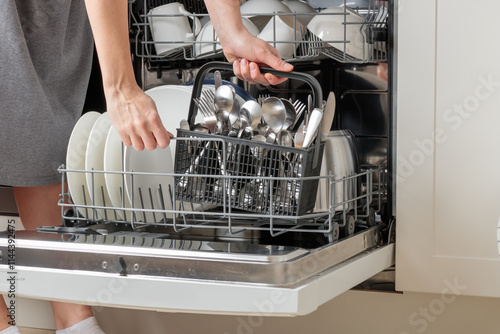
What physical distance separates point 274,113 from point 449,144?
334mm

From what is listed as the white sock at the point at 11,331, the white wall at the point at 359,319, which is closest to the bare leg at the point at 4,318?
the white sock at the point at 11,331

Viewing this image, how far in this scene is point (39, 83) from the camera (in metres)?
1.32

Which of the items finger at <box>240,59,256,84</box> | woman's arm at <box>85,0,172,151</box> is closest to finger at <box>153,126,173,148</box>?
woman's arm at <box>85,0,172,151</box>

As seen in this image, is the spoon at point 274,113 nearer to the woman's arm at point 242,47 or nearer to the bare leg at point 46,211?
the woman's arm at point 242,47

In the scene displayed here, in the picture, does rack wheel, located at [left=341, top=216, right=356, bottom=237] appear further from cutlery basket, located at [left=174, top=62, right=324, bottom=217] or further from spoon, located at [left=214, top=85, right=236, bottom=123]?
spoon, located at [left=214, top=85, right=236, bottom=123]

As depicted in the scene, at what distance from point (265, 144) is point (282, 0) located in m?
0.61

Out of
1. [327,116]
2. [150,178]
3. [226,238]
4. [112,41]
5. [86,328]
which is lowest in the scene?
[86,328]

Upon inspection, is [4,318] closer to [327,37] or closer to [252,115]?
[252,115]

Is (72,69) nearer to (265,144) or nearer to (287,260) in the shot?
(265,144)

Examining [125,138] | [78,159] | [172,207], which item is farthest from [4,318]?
[125,138]

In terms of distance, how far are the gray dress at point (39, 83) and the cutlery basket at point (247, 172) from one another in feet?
1.41

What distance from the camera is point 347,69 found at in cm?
141

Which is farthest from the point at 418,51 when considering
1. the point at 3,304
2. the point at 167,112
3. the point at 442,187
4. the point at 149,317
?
the point at 3,304

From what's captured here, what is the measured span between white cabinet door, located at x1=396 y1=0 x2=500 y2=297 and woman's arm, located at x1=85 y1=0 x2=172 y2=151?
0.49 metres
